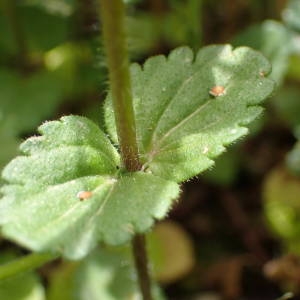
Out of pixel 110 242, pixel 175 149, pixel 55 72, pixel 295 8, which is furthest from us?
pixel 55 72

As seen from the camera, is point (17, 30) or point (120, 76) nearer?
point (120, 76)

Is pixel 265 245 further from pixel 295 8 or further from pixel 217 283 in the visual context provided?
pixel 295 8

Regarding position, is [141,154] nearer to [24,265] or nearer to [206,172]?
[24,265]

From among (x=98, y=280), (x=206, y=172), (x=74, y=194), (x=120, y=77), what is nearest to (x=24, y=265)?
(x=74, y=194)

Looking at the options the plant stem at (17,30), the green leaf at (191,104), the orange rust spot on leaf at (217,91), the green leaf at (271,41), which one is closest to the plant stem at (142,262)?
the green leaf at (191,104)

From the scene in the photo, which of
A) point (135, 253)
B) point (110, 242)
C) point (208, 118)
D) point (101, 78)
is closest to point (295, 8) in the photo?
point (101, 78)
